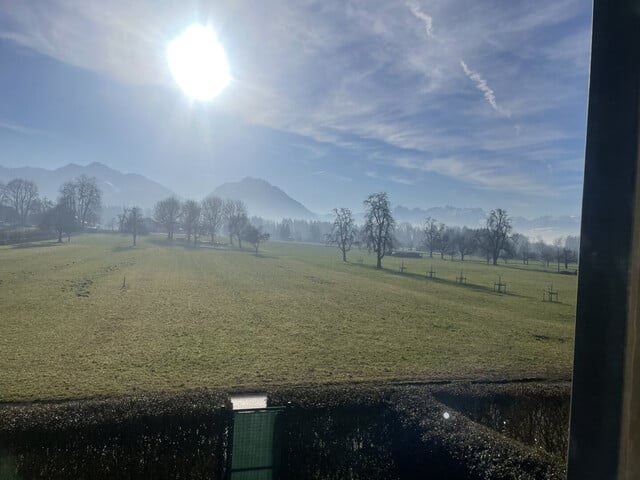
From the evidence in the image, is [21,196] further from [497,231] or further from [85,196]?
[497,231]

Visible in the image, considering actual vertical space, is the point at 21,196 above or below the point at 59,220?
above

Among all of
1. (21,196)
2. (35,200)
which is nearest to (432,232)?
(35,200)

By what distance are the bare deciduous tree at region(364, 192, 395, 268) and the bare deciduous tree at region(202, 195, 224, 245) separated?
4753 centimetres

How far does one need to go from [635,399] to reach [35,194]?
114095 millimetres

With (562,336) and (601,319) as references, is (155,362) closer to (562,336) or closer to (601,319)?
(601,319)

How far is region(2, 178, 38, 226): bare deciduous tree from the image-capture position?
87438mm

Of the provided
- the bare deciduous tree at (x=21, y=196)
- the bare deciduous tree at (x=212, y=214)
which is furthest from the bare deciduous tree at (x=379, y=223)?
the bare deciduous tree at (x=21, y=196)

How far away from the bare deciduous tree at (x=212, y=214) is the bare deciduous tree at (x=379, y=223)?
47.5 meters

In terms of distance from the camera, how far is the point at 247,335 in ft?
55.1

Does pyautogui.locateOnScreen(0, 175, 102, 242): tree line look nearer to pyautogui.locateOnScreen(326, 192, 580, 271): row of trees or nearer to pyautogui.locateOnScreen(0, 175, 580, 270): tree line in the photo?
pyautogui.locateOnScreen(0, 175, 580, 270): tree line

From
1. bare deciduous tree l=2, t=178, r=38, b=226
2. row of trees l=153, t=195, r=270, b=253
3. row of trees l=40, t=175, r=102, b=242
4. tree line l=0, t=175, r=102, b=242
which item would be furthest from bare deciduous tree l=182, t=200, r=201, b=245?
bare deciduous tree l=2, t=178, r=38, b=226

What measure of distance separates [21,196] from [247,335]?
327ft

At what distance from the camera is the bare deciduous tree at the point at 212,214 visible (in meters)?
91.9

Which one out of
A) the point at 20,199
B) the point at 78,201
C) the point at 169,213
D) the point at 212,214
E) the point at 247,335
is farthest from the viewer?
the point at 212,214
